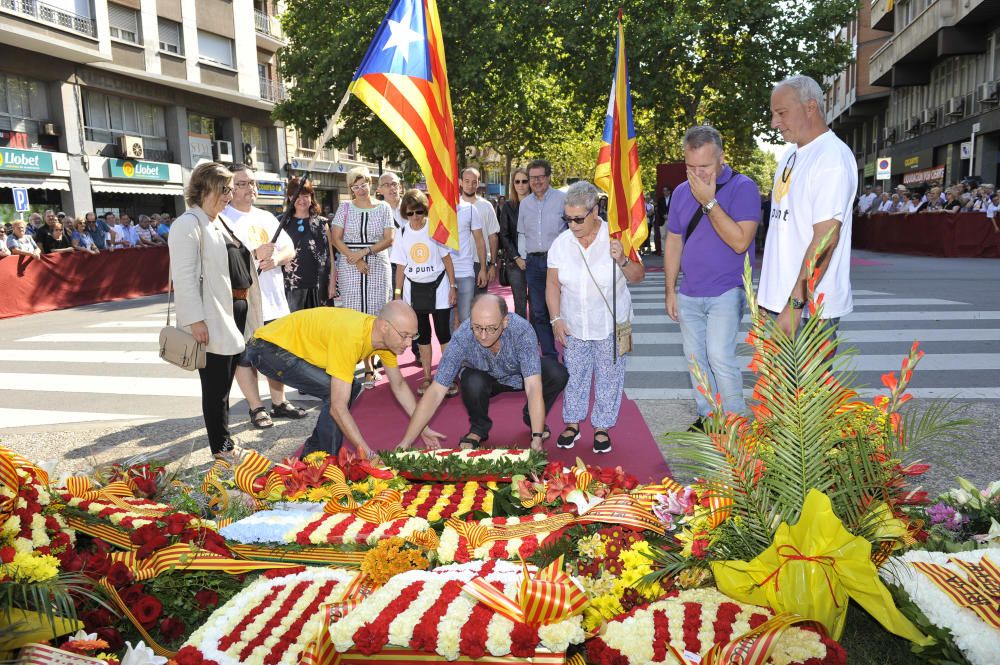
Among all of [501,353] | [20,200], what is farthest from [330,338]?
[20,200]

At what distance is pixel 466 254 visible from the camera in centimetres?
736

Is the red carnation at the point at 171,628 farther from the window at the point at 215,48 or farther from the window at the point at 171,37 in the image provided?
the window at the point at 215,48

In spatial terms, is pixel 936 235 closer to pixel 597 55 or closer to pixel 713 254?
pixel 597 55

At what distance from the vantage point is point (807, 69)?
23734 mm

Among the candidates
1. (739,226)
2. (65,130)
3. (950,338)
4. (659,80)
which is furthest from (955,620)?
(65,130)

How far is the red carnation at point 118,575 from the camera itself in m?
2.77

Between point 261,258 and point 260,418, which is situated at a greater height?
point 261,258

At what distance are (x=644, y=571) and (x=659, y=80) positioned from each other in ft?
74.4

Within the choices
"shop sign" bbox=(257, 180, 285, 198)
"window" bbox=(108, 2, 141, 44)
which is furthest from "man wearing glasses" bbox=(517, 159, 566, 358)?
"shop sign" bbox=(257, 180, 285, 198)

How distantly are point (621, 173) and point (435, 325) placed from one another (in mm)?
2842

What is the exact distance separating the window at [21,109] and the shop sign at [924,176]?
34.1 m

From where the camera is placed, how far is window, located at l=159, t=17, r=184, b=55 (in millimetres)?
29234

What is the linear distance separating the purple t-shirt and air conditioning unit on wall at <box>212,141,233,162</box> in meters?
30.7

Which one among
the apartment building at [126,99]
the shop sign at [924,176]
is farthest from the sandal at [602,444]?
the shop sign at [924,176]
